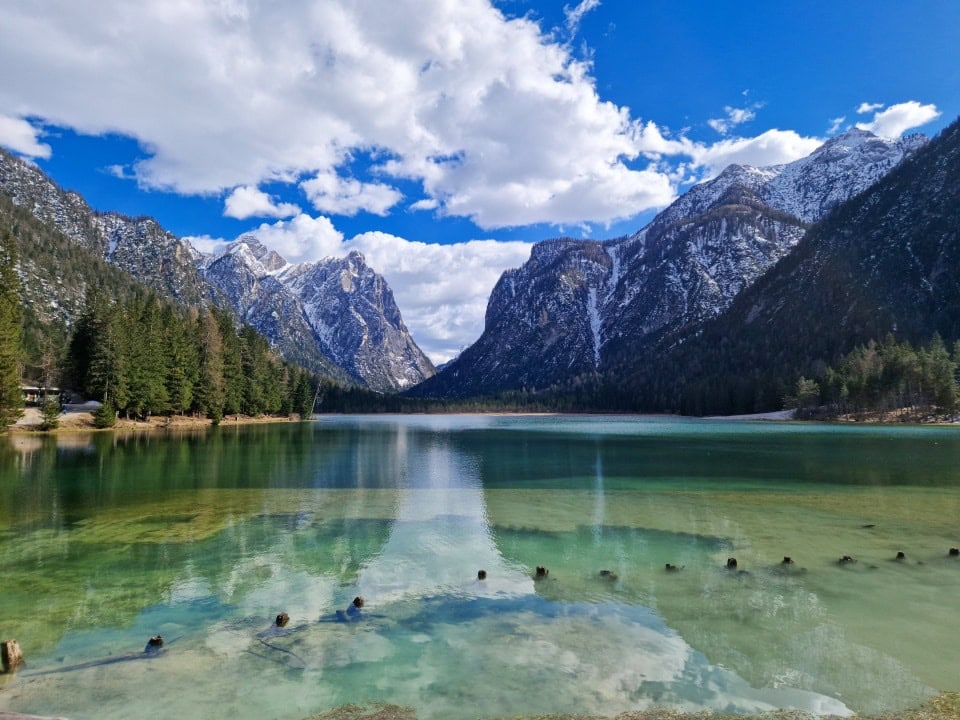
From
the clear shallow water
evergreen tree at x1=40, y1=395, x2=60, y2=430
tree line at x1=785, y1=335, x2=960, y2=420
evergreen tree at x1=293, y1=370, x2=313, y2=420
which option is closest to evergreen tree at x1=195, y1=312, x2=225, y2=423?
evergreen tree at x1=40, y1=395, x2=60, y2=430

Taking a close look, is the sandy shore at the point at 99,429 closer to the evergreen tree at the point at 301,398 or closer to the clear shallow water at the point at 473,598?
the evergreen tree at the point at 301,398

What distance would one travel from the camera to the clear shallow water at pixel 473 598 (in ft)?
32.7

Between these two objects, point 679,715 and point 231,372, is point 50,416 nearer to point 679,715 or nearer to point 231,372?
point 231,372

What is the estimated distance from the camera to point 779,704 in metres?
9.45

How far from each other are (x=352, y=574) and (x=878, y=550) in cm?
1787

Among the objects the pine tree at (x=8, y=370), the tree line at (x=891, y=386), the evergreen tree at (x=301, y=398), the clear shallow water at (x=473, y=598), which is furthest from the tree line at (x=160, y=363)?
the tree line at (x=891, y=386)

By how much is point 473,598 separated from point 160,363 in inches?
3306

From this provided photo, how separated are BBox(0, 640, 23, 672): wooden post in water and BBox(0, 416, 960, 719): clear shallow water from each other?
14.5 inches

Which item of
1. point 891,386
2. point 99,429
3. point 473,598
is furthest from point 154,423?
point 891,386

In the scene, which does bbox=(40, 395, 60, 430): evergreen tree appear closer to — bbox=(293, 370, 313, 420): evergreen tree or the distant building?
the distant building

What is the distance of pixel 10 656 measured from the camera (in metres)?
10.5

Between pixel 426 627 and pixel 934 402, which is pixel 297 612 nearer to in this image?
pixel 426 627

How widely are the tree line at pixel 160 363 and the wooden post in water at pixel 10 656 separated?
75.7 metres

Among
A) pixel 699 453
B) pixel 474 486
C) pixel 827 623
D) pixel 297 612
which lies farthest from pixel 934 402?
pixel 297 612
